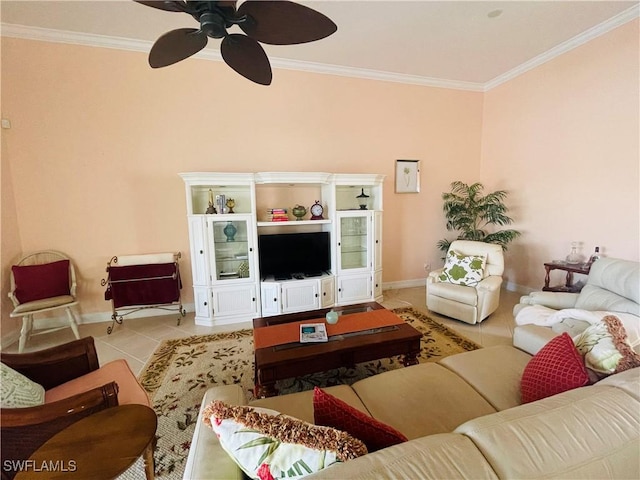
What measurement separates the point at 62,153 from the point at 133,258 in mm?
→ 1375

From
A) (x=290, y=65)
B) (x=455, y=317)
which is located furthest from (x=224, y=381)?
(x=290, y=65)

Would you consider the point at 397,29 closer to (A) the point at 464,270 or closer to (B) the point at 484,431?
(A) the point at 464,270

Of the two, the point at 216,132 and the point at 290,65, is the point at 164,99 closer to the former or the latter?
the point at 216,132

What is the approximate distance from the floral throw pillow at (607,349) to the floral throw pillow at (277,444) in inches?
46.6

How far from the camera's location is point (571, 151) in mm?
3426

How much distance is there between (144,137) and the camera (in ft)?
11.0

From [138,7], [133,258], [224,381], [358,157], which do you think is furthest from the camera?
[358,157]

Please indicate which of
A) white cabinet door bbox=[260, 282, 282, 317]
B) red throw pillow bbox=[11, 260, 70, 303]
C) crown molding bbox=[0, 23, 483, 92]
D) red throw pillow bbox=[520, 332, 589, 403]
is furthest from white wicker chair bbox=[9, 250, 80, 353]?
red throw pillow bbox=[520, 332, 589, 403]

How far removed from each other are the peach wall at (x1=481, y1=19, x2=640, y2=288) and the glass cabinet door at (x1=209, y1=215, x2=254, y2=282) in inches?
153

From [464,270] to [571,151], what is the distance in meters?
1.99

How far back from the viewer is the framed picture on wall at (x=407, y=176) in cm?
431

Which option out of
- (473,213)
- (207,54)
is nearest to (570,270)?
(473,213)

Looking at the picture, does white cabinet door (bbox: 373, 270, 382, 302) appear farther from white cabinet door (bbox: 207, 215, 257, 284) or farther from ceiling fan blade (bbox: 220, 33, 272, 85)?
ceiling fan blade (bbox: 220, 33, 272, 85)

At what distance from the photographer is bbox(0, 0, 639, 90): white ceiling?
2.64 meters
